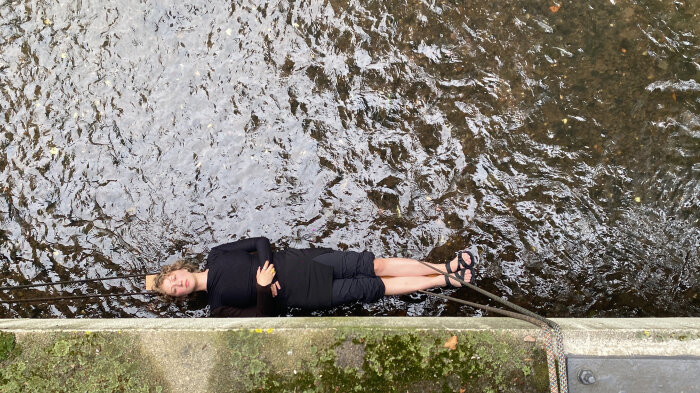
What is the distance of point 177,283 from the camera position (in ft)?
13.1

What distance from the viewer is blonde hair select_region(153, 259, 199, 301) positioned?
165 inches

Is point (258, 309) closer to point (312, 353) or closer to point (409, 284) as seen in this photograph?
point (312, 353)

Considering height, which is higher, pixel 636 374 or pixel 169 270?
pixel 169 270

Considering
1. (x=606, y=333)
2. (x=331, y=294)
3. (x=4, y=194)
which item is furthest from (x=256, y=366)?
(x=4, y=194)

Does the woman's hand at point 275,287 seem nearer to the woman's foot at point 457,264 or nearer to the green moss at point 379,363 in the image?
the green moss at point 379,363

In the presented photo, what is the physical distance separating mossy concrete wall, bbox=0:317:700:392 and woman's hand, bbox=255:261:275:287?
0.52 metres

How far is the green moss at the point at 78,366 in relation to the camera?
11.1ft

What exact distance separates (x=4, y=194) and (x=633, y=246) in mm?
6670

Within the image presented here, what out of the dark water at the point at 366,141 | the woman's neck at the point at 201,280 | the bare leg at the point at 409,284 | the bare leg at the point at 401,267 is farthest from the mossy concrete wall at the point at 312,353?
the dark water at the point at 366,141


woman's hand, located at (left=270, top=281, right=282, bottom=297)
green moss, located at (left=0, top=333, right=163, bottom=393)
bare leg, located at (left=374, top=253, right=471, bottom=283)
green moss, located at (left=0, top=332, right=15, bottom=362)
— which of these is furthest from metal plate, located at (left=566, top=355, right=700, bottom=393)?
green moss, located at (left=0, top=332, right=15, bottom=362)

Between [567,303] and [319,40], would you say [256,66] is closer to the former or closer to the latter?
[319,40]

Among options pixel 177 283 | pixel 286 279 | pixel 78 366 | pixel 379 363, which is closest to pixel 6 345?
pixel 78 366

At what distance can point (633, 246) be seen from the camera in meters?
4.48

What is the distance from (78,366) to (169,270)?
1119mm
